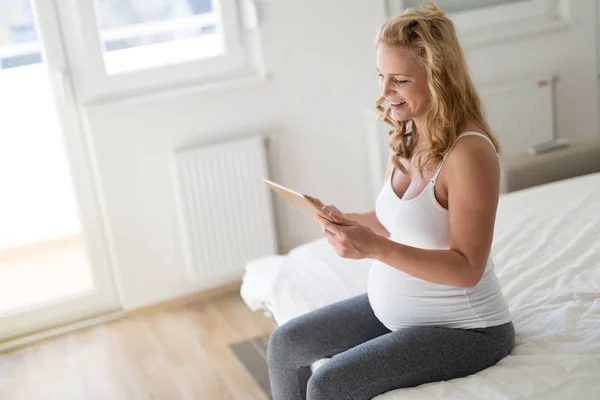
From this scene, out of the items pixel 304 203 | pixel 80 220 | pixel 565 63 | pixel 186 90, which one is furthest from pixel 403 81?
pixel 565 63

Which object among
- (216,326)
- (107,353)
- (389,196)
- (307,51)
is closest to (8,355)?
(107,353)

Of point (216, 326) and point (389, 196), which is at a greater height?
point (389, 196)

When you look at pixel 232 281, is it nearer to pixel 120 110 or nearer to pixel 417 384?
pixel 120 110

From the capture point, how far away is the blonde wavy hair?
150 centimetres

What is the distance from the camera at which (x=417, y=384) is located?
1.52 meters

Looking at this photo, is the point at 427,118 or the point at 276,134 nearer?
the point at 427,118

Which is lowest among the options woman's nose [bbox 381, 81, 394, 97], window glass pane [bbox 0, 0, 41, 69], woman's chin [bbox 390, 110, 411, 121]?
woman's chin [bbox 390, 110, 411, 121]

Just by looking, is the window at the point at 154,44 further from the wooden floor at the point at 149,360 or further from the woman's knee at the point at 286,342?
the woman's knee at the point at 286,342

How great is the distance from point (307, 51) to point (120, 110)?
779mm

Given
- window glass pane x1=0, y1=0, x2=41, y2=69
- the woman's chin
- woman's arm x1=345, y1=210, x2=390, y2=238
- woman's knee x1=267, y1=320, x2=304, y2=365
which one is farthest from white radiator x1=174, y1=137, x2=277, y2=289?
the woman's chin

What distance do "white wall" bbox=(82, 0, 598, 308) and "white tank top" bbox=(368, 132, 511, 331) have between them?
5.15 ft

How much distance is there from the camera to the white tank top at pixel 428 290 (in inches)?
60.8

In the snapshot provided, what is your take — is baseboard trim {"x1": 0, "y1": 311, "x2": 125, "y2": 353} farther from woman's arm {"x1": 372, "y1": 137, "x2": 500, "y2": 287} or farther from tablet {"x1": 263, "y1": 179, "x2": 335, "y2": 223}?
woman's arm {"x1": 372, "y1": 137, "x2": 500, "y2": 287}

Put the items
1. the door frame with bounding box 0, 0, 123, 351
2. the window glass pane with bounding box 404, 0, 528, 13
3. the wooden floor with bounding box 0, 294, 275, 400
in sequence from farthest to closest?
the window glass pane with bounding box 404, 0, 528, 13 → the door frame with bounding box 0, 0, 123, 351 → the wooden floor with bounding box 0, 294, 275, 400
